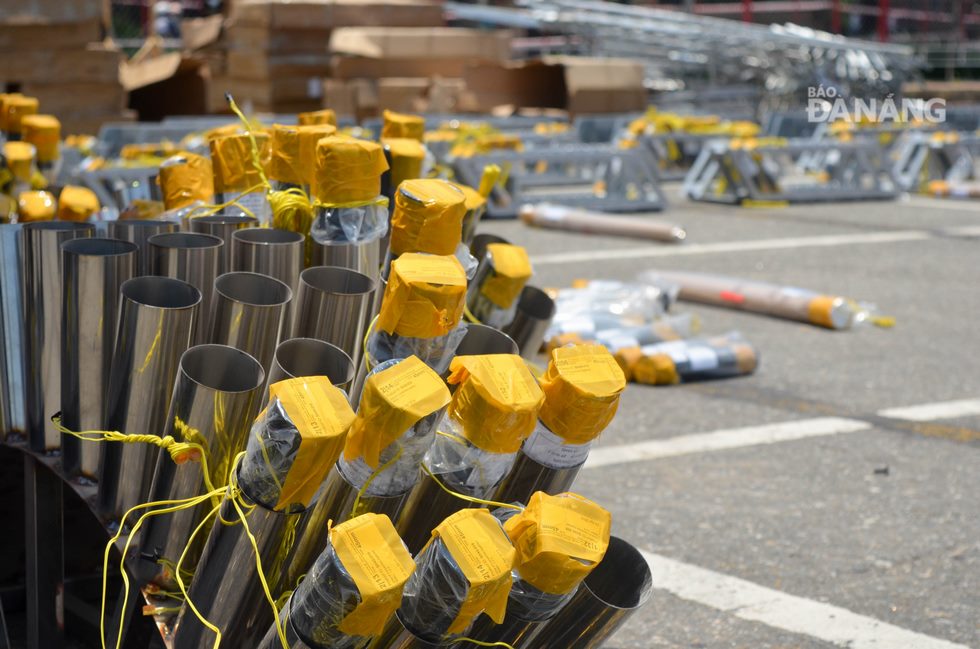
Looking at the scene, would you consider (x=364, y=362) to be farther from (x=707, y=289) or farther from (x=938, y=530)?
(x=707, y=289)

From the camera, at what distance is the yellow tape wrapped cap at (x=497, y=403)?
196 cm

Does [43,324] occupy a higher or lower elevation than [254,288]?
lower

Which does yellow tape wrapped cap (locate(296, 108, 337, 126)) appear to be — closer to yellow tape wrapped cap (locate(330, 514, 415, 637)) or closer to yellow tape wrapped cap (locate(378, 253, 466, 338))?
yellow tape wrapped cap (locate(378, 253, 466, 338))

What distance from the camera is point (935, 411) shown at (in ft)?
18.3

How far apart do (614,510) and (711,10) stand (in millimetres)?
27596

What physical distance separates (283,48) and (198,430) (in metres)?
14.0

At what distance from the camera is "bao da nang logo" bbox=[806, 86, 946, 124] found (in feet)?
55.1

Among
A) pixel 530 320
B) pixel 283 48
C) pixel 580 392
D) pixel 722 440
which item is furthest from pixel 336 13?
pixel 580 392

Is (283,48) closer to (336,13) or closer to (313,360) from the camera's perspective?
(336,13)

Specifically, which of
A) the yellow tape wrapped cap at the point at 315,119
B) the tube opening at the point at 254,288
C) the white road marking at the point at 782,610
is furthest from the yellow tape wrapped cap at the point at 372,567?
the yellow tape wrapped cap at the point at 315,119

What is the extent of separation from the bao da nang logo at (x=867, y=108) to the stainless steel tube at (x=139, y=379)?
15241mm

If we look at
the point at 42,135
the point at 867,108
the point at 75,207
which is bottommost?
the point at 867,108

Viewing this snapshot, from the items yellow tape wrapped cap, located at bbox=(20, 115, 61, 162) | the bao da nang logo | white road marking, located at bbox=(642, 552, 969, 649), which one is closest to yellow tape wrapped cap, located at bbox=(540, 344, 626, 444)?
white road marking, located at bbox=(642, 552, 969, 649)

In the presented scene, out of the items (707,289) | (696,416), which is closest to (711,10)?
(707,289)
